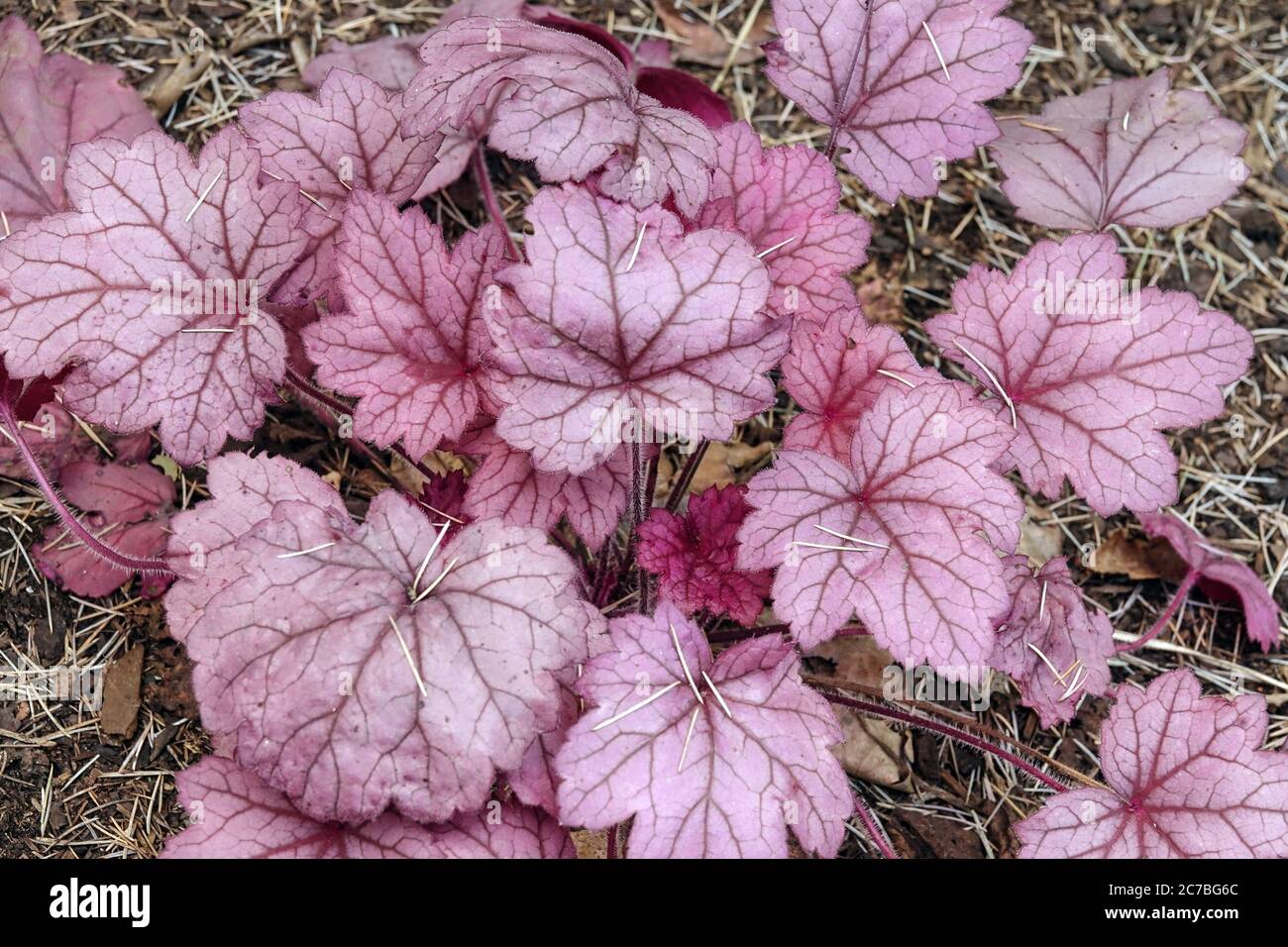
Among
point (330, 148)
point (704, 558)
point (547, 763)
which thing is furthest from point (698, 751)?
point (330, 148)

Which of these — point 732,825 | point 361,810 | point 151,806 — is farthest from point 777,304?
point 151,806

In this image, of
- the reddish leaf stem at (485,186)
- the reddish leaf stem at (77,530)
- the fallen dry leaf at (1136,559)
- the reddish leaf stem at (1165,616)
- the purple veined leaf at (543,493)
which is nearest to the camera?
the purple veined leaf at (543,493)

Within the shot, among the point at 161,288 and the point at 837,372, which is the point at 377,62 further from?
the point at 837,372

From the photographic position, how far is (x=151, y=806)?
2336mm

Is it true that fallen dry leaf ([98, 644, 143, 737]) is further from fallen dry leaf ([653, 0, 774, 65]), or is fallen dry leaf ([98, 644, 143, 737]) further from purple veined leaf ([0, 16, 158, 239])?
fallen dry leaf ([653, 0, 774, 65])

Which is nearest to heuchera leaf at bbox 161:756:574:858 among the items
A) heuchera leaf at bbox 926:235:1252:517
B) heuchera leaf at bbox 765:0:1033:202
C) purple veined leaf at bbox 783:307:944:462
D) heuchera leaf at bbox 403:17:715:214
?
purple veined leaf at bbox 783:307:944:462

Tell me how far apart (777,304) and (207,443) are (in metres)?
1.22

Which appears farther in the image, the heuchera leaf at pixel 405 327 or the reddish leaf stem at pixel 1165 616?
the reddish leaf stem at pixel 1165 616

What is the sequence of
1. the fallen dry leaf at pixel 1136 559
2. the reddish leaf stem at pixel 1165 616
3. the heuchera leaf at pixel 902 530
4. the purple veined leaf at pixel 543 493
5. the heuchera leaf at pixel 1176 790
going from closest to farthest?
the heuchera leaf at pixel 902 530 → the heuchera leaf at pixel 1176 790 → the purple veined leaf at pixel 543 493 → the reddish leaf stem at pixel 1165 616 → the fallen dry leaf at pixel 1136 559

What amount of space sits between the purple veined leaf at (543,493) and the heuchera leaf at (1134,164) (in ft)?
4.14

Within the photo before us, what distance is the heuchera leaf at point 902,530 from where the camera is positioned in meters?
1.93

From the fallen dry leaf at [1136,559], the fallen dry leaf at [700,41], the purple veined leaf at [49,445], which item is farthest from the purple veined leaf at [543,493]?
the fallen dry leaf at [700,41]

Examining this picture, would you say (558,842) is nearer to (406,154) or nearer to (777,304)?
(777,304)

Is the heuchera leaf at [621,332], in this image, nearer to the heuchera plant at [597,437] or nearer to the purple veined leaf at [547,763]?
the heuchera plant at [597,437]
